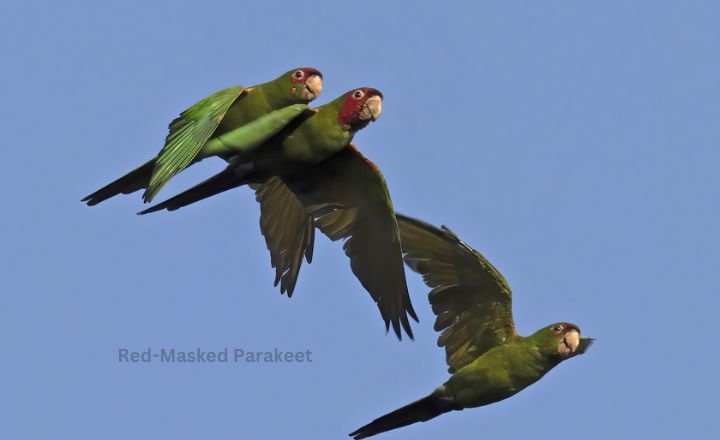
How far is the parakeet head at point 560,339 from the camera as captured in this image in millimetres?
18016

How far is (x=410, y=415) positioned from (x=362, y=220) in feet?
6.61

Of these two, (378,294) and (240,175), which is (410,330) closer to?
(378,294)

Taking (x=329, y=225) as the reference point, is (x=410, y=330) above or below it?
Answer: below

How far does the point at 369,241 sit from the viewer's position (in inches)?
736

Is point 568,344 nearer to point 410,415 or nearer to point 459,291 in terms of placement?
point 459,291

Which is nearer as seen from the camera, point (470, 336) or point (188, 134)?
point (188, 134)

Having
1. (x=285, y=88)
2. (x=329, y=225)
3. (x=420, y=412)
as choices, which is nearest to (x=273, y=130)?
(x=285, y=88)

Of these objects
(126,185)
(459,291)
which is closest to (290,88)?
(126,185)

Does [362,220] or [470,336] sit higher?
[362,220]

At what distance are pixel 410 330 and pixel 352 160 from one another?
183cm

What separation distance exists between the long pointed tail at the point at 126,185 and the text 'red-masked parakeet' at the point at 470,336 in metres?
2.72

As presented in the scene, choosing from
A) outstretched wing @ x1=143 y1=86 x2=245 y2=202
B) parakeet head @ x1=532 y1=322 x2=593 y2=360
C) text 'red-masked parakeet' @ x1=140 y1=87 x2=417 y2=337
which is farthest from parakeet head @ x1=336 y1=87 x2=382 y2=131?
parakeet head @ x1=532 y1=322 x2=593 y2=360

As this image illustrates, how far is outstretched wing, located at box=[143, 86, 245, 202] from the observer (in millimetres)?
16812

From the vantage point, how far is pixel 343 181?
1848cm
